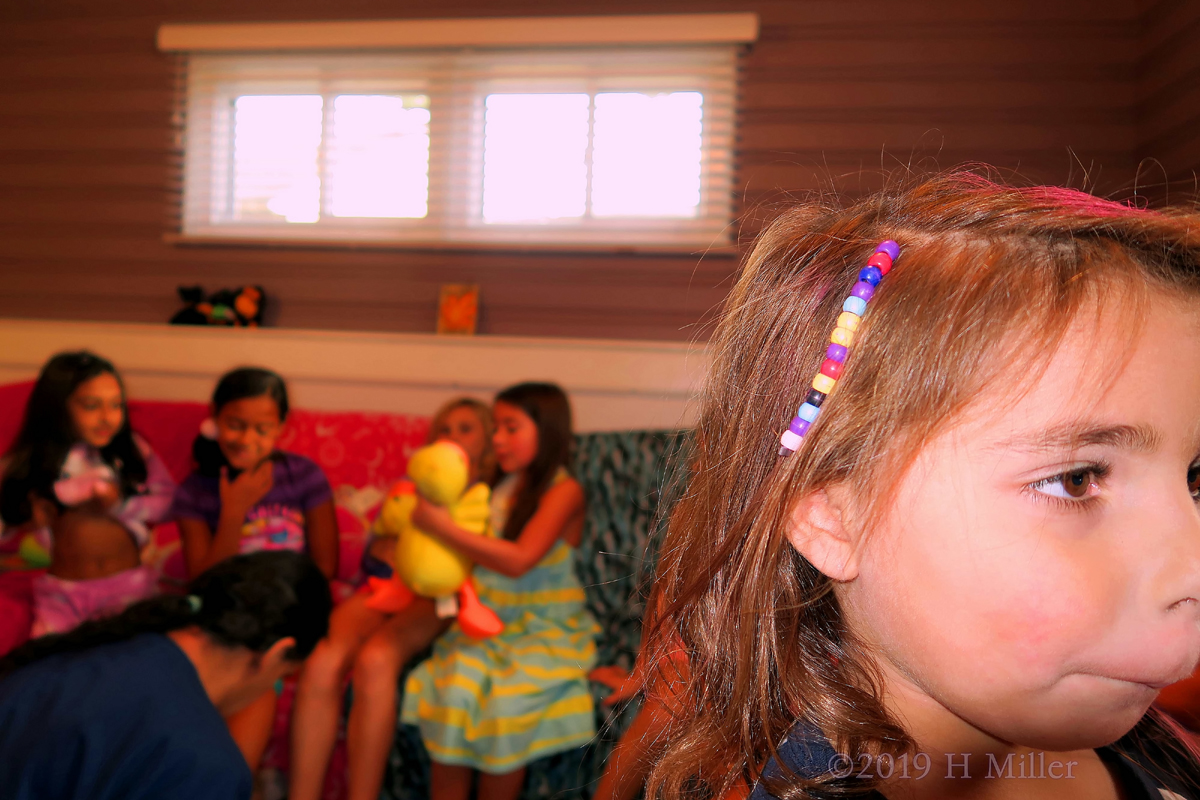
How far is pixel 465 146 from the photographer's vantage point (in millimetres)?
3348

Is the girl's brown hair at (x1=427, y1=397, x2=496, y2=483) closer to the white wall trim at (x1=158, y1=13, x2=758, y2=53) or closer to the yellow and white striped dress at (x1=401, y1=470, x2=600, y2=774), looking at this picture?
the yellow and white striped dress at (x1=401, y1=470, x2=600, y2=774)

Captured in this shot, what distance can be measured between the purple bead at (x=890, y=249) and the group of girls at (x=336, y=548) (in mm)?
1509

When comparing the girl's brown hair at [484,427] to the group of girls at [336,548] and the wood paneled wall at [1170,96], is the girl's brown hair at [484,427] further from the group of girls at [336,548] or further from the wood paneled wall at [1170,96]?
the wood paneled wall at [1170,96]

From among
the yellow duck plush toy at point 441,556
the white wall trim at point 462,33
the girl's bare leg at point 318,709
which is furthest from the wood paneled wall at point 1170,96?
the girl's bare leg at point 318,709

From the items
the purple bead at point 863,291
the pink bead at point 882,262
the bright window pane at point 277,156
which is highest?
the bright window pane at point 277,156

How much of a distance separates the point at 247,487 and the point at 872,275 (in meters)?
2.25

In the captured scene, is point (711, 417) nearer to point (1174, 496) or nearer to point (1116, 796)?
point (1174, 496)

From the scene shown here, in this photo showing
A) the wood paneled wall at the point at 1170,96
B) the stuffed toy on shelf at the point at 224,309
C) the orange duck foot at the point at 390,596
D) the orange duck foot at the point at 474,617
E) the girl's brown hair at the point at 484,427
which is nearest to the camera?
the orange duck foot at the point at 474,617

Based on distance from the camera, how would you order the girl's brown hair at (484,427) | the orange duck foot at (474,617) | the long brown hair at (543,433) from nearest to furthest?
the orange duck foot at (474,617) → the long brown hair at (543,433) → the girl's brown hair at (484,427)

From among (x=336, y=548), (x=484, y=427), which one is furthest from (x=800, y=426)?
(x=336, y=548)

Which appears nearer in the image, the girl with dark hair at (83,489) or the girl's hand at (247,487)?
the girl with dark hair at (83,489)

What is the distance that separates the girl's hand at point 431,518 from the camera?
194 cm

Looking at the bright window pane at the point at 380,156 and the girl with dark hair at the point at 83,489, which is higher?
the bright window pane at the point at 380,156

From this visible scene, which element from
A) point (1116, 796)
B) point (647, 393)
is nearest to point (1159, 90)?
point (647, 393)
